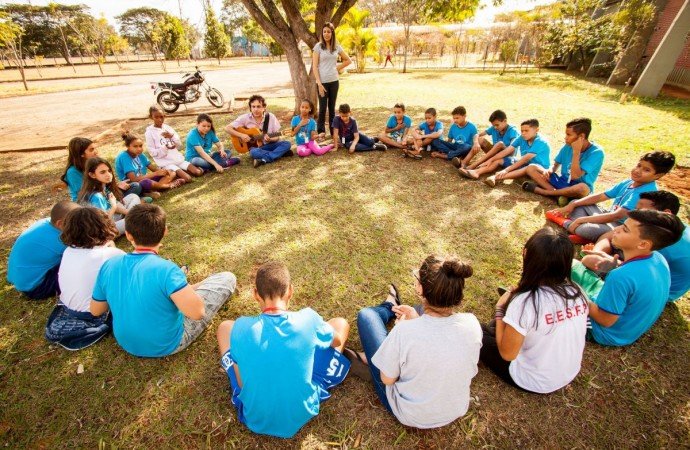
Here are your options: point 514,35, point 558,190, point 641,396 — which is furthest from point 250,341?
point 514,35

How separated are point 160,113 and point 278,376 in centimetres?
490

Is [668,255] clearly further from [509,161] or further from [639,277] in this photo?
[509,161]

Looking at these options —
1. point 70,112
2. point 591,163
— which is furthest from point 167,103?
point 591,163

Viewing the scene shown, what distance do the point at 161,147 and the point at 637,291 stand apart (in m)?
5.95

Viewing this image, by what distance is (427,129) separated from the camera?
6.00m

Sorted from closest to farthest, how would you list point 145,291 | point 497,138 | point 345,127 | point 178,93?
point 145,291 < point 497,138 < point 345,127 < point 178,93

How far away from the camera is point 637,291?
2.06m

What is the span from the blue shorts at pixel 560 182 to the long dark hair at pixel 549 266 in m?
3.07

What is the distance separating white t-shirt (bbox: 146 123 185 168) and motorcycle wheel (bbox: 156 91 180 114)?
6356 mm

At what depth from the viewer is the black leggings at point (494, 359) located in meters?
2.15

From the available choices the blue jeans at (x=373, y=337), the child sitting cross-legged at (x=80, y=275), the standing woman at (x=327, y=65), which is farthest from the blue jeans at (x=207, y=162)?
the blue jeans at (x=373, y=337)

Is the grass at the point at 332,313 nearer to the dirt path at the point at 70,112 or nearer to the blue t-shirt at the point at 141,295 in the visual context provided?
the blue t-shirt at the point at 141,295

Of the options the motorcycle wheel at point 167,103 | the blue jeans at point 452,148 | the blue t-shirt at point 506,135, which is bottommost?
the motorcycle wheel at point 167,103

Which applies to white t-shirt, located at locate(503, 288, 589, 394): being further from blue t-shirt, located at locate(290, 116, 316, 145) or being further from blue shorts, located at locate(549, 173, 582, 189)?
blue t-shirt, located at locate(290, 116, 316, 145)
